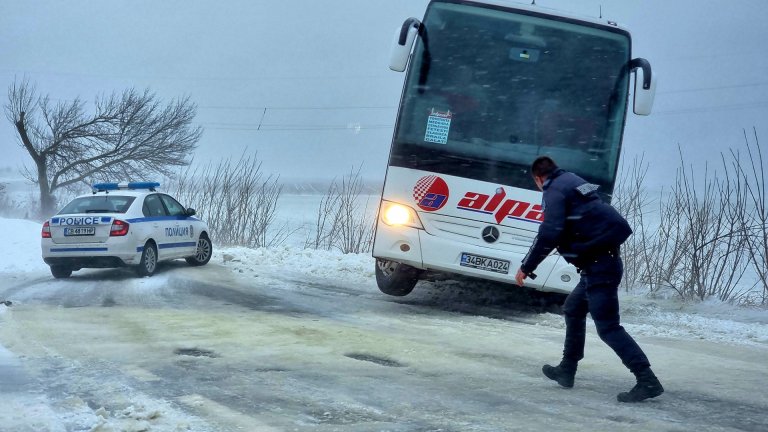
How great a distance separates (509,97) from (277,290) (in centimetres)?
469

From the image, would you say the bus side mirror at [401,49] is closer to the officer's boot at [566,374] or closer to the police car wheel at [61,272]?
the officer's boot at [566,374]

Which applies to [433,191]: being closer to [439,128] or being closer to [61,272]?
[439,128]

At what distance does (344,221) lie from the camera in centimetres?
2280

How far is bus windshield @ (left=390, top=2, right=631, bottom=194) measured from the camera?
409 inches

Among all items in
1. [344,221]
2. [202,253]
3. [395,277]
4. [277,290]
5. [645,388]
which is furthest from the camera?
[344,221]

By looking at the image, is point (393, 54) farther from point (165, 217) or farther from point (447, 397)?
point (165, 217)

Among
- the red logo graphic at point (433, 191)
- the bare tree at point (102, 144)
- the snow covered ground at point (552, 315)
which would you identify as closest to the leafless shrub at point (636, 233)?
the snow covered ground at point (552, 315)

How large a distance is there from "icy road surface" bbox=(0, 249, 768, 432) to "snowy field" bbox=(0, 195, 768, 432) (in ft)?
0.09

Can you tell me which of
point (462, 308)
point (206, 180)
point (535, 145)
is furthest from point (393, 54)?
point (206, 180)

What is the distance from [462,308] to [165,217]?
6740 mm

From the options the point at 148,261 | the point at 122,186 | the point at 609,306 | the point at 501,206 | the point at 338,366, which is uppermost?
the point at 501,206

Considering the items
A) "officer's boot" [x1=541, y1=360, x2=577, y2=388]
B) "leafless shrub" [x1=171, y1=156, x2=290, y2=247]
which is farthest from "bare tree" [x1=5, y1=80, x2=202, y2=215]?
"officer's boot" [x1=541, y1=360, x2=577, y2=388]

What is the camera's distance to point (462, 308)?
1181cm

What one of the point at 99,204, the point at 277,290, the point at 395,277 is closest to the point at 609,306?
the point at 395,277
